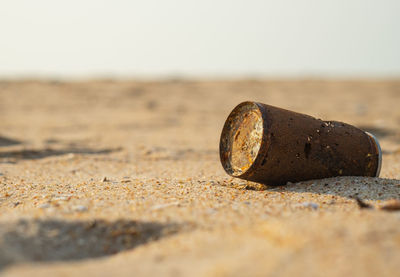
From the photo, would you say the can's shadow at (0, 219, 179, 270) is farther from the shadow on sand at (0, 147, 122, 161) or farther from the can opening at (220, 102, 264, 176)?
the shadow on sand at (0, 147, 122, 161)

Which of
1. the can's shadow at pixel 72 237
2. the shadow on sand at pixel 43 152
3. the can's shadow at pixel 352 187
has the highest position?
the can's shadow at pixel 352 187

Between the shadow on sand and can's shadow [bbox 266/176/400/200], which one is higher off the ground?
can's shadow [bbox 266/176/400/200]

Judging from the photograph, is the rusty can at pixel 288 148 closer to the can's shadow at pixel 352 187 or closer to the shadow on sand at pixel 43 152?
the can's shadow at pixel 352 187

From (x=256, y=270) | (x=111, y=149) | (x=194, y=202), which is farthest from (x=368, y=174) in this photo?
(x=111, y=149)

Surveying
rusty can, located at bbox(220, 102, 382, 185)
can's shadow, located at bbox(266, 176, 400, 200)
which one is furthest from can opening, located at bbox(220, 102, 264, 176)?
can's shadow, located at bbox(266, 176, 400, 200)

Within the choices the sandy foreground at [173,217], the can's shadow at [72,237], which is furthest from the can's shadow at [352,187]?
the can's shadow at [72,237]

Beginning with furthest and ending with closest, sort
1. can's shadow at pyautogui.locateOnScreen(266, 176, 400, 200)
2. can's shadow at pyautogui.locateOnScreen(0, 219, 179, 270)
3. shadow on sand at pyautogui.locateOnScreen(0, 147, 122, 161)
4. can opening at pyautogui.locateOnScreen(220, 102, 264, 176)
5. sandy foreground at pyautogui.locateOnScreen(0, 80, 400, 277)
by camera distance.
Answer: shadow on sand at pyautogui.locateOnScreen(0, 147, 122, 161)
can opening at pyautogui.locateOnScreen(220, 102, 264, 176)
can's shadow at pyautogui.locateOnScreen(266, 176, 400, 200)
can's shadow at pyautogui.locateOnScreen(0, 219, 179, 270)
sandy foreground at pyautogui.locateOnScreen(0, 80, 400, 277)

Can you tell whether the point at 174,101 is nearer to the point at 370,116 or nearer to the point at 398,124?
the point at 370,116

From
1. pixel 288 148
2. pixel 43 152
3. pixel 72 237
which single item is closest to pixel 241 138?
pixel 288 148
